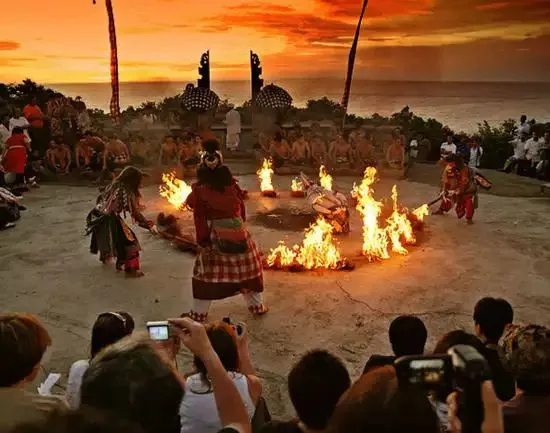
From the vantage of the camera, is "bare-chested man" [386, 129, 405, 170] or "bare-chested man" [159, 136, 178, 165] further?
"bare-chested man" [159, 136, 178, 165]

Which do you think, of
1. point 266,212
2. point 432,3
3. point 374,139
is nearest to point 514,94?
point 432,3

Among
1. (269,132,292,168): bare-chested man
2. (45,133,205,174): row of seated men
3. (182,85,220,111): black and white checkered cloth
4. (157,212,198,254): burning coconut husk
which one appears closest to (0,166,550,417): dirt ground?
(157,212,198,254): burning coconut husk

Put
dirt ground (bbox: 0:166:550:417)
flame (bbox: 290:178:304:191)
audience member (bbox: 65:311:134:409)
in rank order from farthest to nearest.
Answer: flame (bbox: 290:178:304:191), dirt ground (bbox: 0:166:550:417), audience member (bbox: 65:311:134:409)

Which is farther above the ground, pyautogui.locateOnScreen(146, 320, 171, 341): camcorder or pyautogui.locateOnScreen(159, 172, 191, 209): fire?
pyautogui.locateOnScreen(146, 320, 171, 341): camcorder

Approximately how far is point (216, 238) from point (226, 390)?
3.92 meters

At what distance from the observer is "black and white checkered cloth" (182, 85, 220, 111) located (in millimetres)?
18062

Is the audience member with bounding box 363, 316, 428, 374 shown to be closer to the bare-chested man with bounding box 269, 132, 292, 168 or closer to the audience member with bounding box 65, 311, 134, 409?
the audience member with bounding box 65, 311, 134, 409

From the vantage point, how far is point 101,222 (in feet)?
26.2

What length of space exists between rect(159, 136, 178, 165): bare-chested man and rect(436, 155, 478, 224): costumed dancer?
22.7 ft

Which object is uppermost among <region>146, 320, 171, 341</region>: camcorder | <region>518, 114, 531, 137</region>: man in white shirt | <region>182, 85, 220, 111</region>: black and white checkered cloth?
<region>182, 85, 220, 111</region>: black and white checkered cloth

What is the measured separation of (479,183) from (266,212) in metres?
3.47

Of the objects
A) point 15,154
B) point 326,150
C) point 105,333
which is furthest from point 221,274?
point 326,150

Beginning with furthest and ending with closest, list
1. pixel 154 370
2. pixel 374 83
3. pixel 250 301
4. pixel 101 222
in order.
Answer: pixel 374 83 < pixel 101 222 < pixel 250 301 < pixel 154 370

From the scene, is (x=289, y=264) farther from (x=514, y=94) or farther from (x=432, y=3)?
(x=514, y=94)
